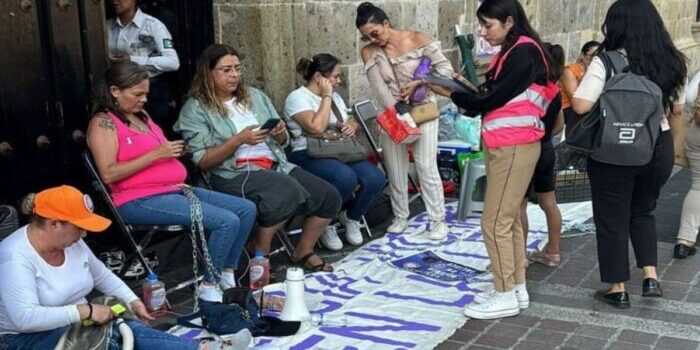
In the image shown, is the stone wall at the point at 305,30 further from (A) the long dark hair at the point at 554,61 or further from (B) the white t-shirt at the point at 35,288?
(B) the white t-shirt at the point at 35,288

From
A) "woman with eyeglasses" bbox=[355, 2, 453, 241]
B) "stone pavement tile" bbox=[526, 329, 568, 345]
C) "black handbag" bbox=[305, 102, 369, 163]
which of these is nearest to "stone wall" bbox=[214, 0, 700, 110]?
"woman with eyeglasses" bbox=[355, 2, 453, 241]

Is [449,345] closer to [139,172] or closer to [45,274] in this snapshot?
[139,172]

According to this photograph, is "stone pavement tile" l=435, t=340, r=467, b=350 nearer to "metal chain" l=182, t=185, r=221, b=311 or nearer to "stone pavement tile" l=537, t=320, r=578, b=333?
"stone pavement tile" l=537, t=320, r=578, b=333

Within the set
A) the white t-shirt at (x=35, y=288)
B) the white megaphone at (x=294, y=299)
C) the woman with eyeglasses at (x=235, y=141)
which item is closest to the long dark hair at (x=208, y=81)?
the woman with eyeglasses at (x=235, y=141)

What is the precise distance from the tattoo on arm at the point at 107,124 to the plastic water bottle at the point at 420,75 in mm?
2252

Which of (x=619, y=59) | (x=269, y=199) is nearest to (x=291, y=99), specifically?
(x=269, y=199)

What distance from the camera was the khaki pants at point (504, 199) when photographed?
4535mm

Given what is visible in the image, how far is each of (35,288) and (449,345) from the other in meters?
2.01

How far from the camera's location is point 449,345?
14.4ft

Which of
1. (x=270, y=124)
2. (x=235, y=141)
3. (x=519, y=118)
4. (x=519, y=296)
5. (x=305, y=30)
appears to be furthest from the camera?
(x=305, y=30)

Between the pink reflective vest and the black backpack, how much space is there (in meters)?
0.31

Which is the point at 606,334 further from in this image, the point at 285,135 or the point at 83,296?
the point at 83,296

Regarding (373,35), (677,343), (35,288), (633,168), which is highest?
(373,35)

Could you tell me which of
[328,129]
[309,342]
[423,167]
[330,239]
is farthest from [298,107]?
[309,342]
